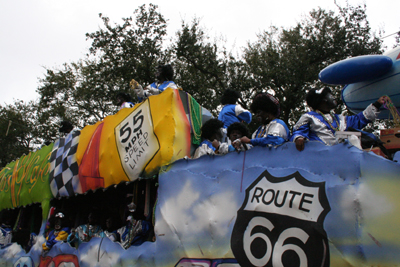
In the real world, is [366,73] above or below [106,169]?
above

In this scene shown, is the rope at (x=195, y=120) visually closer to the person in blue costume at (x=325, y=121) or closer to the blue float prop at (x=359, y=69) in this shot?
the person in blue costume at (x=325, y=121)

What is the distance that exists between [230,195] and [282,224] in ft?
2.04

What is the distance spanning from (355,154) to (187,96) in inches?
99.9

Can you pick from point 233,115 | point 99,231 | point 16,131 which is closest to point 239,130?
point 233,115

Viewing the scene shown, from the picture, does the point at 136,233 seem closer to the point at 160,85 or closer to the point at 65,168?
the point at 160,85

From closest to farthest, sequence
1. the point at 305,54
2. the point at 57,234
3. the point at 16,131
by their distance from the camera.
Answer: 1. the point at 57,234
2. the point at 305,54
3. the point at 16,131

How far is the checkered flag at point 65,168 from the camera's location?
219 inches

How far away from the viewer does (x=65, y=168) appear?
19.0 feet

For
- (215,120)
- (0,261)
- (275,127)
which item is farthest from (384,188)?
(0,261)

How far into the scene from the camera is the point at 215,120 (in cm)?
455

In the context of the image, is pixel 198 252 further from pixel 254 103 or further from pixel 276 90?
pixel 276 90

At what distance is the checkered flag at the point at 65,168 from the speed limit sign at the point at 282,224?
3.37 metres

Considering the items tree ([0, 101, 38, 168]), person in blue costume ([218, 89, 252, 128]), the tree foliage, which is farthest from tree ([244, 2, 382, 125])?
tree ([0, 101, 38, 168])

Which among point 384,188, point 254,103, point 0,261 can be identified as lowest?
point 0,261
